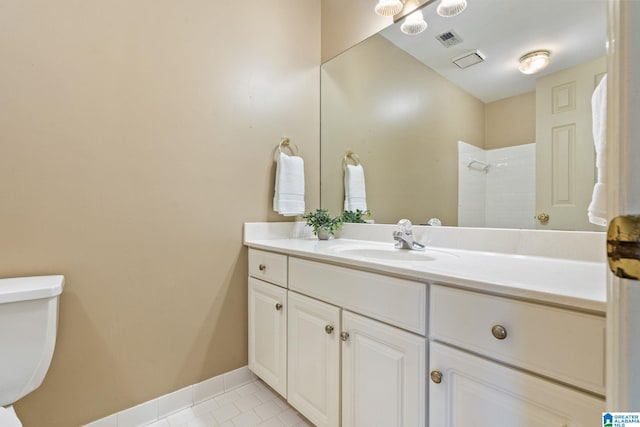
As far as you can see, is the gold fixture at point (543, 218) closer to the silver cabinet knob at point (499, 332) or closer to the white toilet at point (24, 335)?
the silver cabinet knob at point (499, 332)

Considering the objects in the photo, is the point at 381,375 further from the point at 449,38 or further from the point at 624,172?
the point at 449,38

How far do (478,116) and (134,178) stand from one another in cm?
150

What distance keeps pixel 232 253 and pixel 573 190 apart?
146 centimetres

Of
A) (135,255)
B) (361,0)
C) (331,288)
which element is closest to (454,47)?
(361,0)

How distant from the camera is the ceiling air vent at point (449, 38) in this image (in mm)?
1292

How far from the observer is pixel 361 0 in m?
1.67

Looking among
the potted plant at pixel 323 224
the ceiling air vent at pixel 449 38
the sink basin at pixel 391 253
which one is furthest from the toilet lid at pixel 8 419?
the ceiling air vent at pixel 449 38

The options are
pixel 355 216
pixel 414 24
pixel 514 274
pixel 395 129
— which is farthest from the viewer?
pixel 355 216

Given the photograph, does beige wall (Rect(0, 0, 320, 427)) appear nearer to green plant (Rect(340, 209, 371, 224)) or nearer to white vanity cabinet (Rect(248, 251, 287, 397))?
white vanity cabinet (Rect(248, 251, 287, 397))

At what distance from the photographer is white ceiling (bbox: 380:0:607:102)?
0.96m

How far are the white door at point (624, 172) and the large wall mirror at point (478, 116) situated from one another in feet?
2.95

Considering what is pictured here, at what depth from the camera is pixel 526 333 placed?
595mm

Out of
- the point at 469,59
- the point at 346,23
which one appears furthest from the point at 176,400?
the point at 346,23

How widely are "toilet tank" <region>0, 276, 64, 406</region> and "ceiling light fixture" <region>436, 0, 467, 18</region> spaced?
1.87m
